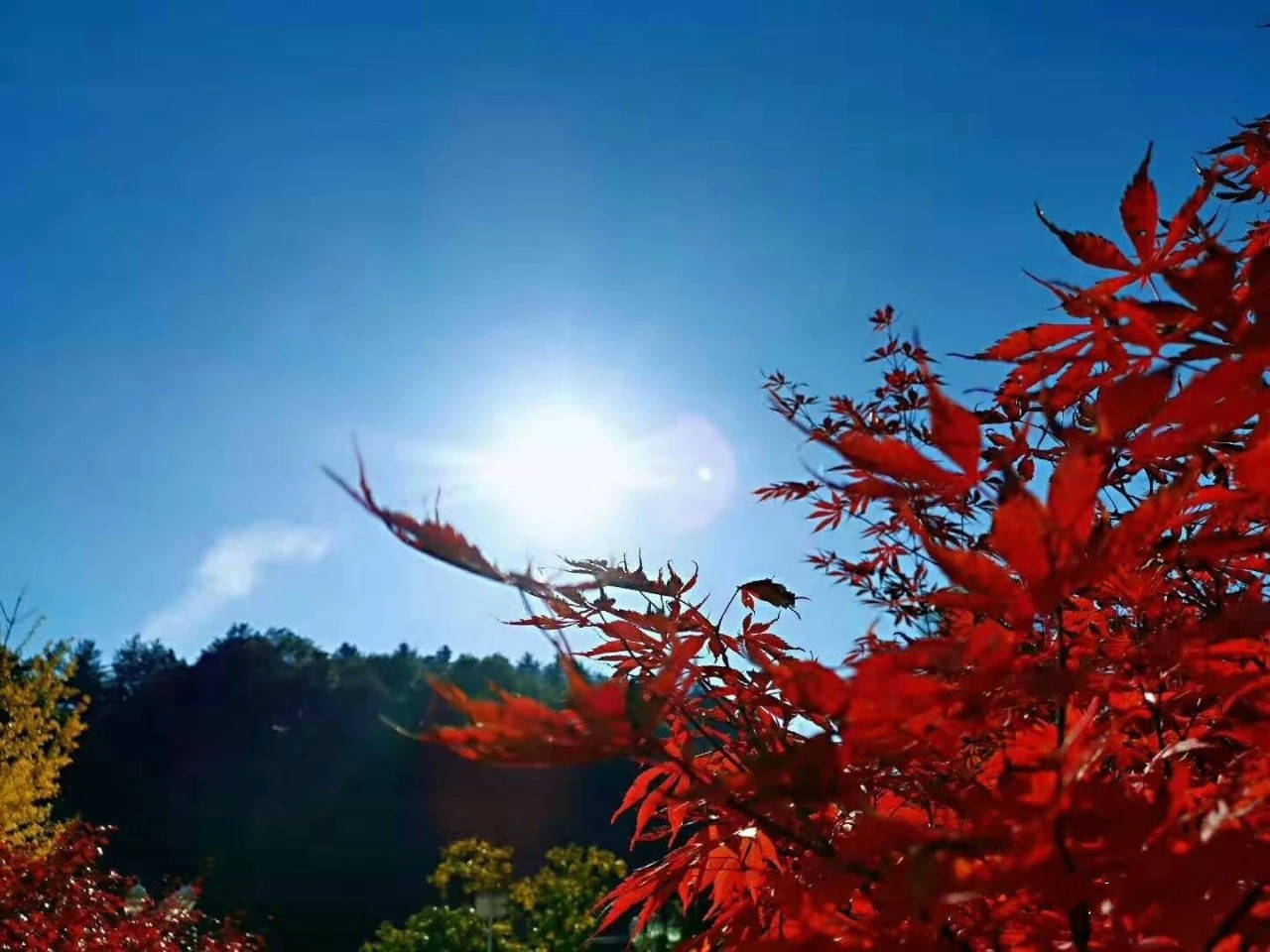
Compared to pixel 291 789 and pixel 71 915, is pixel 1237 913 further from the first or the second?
pixel 291 789

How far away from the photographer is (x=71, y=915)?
635 centimetres

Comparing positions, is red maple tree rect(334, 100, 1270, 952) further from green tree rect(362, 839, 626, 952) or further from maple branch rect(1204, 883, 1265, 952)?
green tree rect(362, 839, 626, 952)

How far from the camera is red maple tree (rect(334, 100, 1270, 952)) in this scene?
555mm

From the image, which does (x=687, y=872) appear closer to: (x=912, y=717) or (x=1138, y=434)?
(x=912, y=717)

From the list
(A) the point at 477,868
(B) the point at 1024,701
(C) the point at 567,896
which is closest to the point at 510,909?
(A) the point at 477,868

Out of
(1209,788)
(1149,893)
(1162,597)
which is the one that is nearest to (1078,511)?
(1149,893)

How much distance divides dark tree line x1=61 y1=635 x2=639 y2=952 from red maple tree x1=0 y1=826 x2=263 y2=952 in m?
14.0

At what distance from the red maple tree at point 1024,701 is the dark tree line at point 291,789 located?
72.0ft

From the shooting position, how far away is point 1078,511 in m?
0.54

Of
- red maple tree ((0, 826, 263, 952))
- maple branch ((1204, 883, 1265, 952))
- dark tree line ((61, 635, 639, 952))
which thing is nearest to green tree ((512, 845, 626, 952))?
red maple tree ((0, 826, 263, 952))

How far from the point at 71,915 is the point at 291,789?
22976 millimetres

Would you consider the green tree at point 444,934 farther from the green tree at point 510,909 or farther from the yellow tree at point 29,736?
the yellow tree at point 29,736

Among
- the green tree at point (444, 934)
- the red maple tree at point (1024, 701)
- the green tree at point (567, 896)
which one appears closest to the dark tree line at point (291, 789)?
the green tree at point (567, 896)

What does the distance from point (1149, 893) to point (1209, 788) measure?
358mm
